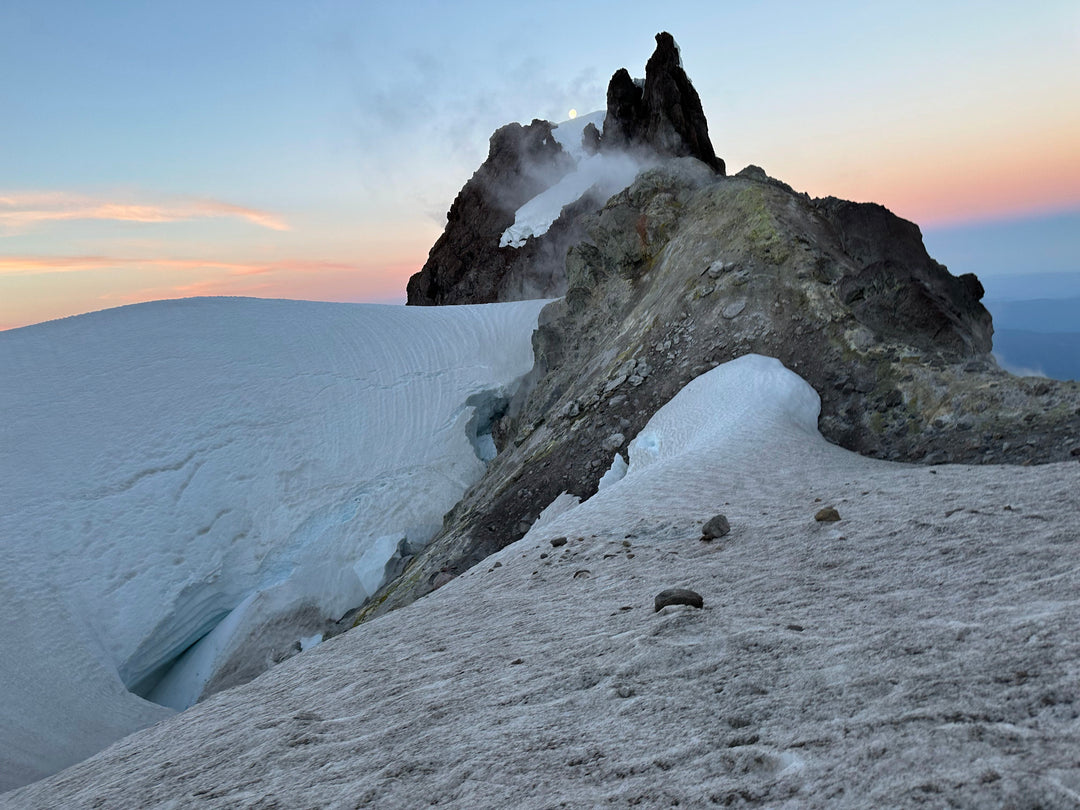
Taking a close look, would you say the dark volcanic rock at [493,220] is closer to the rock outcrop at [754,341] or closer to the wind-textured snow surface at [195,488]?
the wind-textured snow surface at [195,488]

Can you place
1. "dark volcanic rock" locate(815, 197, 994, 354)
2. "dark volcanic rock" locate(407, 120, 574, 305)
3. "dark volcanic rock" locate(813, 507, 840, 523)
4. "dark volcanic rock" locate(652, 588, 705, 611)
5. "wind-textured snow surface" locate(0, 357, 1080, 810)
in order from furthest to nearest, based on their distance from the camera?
"dark volcanic rock" locate(407, 120, 574, 305)
"dark volcanic rock" locate(815, 197, 994, 354)
"dark volcanic rock" locate(813, 507, 840, 523)
"dark volcanic rock" locate(652, 588, 705, 611)
"wind-textured snow surface" locate(0, 357, 1080, 810)

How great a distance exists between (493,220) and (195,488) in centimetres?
3558

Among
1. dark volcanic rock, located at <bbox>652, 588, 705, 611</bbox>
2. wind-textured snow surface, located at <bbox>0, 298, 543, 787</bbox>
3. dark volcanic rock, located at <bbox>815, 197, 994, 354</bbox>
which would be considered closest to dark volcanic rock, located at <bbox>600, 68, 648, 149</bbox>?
wind-textured snow surface, located at <bbox>0, 298, 543, 787</bbox>

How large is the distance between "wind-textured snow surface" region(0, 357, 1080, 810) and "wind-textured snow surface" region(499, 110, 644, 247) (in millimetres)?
34730

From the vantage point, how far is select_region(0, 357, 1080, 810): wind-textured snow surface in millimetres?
2363

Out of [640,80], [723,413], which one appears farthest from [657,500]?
[640,80]

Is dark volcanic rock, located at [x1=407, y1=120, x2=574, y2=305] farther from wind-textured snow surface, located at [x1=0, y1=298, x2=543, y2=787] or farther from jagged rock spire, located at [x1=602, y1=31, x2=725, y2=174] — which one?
wind-textured snow surface, located at [x1=0, y1=298, x2=543, y2=787]

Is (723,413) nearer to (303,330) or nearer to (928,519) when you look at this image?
(928,519)

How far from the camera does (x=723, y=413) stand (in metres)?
9.91

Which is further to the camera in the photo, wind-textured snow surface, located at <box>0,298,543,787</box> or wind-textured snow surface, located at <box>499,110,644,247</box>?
wind-textured snow surface, located at <box>499,110,644,247</box>

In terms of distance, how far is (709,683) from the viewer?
3.14 meters

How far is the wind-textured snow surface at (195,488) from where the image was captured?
37.0 ft

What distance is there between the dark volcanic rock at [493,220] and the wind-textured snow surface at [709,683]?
1541 inches

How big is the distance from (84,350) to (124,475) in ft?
14.9
